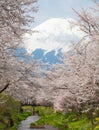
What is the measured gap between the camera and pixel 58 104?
55375 mm

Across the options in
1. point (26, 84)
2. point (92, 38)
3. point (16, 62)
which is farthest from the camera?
point (26, 84)

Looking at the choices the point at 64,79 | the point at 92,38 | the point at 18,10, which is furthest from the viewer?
the point at 64,79

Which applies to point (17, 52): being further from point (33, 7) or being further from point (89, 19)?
point (33, 7)

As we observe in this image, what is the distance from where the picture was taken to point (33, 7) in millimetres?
10812

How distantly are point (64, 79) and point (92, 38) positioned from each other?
12.5m

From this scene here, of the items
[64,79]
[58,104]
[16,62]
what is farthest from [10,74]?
[58,104]

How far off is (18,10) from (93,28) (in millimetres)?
7021

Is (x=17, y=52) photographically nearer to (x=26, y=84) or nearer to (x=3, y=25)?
(x=26, y=84)

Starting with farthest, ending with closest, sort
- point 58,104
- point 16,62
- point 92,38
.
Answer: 1. point 58,104
2. point 16,62
3. point 92,38

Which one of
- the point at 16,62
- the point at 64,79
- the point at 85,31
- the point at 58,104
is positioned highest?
the point at 85,31

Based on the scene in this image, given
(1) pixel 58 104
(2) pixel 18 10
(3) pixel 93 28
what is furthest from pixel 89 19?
(1) pixel 58 104

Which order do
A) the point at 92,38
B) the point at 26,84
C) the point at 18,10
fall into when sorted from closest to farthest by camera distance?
the point at 18,10, the point at 92,38, the point at 26,84

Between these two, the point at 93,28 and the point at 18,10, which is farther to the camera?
the point at 93,28

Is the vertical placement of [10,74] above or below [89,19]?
below
